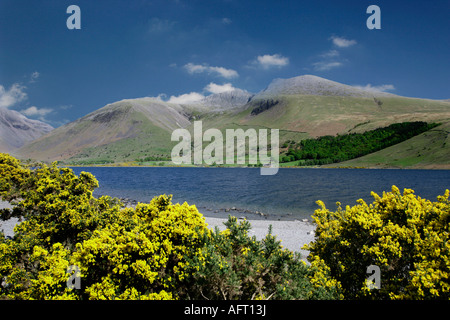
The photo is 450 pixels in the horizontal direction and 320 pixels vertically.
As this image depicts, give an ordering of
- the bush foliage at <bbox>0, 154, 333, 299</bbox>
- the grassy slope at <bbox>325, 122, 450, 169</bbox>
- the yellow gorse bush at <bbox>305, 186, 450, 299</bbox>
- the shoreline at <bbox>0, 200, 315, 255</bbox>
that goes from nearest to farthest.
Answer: the bush foliage at <bbox>0, 154, 333, 299</bbox> < the yellow gorse bush at <bbox>305, 186, 450, 299</bbox> < the shoreline at <bbox>0, 200, 315, 255</bbox> < the grassy slope at <bbox>325, 122, 450, 169</bbox>

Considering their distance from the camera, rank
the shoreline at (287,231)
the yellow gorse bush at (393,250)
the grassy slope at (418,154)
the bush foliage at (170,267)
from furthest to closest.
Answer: the grassy slope at (418,154), the shoreline at (287,231), the yellow gorse bush at (393,250), the bush foliage at (170,267)

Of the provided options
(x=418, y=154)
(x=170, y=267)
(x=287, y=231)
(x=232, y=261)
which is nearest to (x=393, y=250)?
(x=232, y=261)

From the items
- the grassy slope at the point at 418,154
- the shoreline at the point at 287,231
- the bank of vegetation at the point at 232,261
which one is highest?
the grassy slope at the point at 418,154

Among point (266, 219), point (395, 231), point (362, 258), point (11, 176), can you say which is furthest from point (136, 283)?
point (266, 219)

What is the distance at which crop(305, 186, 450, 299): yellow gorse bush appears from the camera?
6739mm

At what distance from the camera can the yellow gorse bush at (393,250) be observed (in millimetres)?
6739

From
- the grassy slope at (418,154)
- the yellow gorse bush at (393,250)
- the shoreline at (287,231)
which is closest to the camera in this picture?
the yellow gorse bush at (393,250)

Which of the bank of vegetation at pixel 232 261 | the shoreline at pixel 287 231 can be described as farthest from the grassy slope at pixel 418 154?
the bank of vegetation at pixel 232 261

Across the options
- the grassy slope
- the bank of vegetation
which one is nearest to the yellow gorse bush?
the bank of vegetation

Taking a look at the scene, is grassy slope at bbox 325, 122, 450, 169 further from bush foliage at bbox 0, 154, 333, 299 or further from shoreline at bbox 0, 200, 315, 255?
bush foliage at bbox 0, 154, 333, 299

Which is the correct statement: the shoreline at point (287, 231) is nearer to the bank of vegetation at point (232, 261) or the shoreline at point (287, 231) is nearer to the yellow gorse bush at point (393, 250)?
the yellow gorse bush at point (393, 250)

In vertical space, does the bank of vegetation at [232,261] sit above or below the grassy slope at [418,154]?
below
